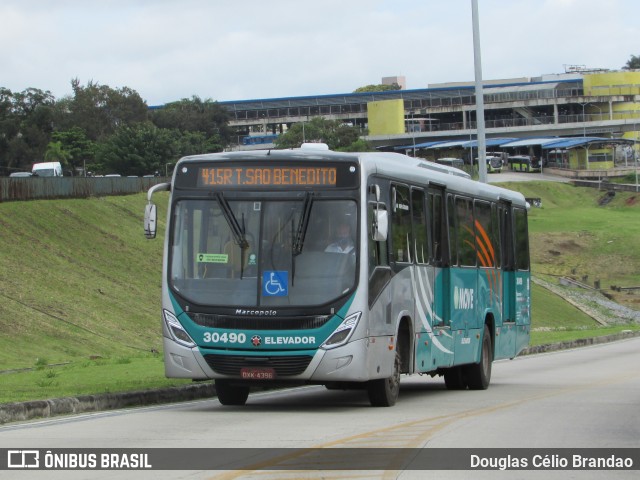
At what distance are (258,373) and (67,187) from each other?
39.1 metres

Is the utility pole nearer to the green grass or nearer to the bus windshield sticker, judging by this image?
the green grass

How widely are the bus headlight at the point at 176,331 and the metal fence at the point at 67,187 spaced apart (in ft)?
108

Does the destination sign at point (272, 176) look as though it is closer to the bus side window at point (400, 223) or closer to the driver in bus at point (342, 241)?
the driver in bus at point (342, 241)

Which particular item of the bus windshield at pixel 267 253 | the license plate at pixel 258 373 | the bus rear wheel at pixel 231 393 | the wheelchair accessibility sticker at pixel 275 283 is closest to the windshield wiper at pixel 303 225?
the bus windshield at pixel 267 253

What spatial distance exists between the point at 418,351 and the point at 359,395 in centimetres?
219

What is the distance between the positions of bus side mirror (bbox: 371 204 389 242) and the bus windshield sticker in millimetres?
1968

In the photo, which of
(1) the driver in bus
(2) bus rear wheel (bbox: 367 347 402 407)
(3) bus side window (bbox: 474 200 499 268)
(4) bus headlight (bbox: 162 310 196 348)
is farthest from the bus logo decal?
(4) bus headlight (bbox: 162 310 196 348)

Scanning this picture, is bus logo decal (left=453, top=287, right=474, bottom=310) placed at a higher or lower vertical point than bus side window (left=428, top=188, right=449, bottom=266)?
lower

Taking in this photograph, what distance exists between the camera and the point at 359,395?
20.4 m

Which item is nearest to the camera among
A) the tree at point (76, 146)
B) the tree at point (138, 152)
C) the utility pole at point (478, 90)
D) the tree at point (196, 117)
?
the utility pole at point (478, 90)

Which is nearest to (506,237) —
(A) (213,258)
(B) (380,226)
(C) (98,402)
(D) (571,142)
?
(B) (380,226)

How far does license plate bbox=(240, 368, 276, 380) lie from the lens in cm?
1605

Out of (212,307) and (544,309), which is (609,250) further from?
(212,307)

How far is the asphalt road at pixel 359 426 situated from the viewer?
11.1 meters
